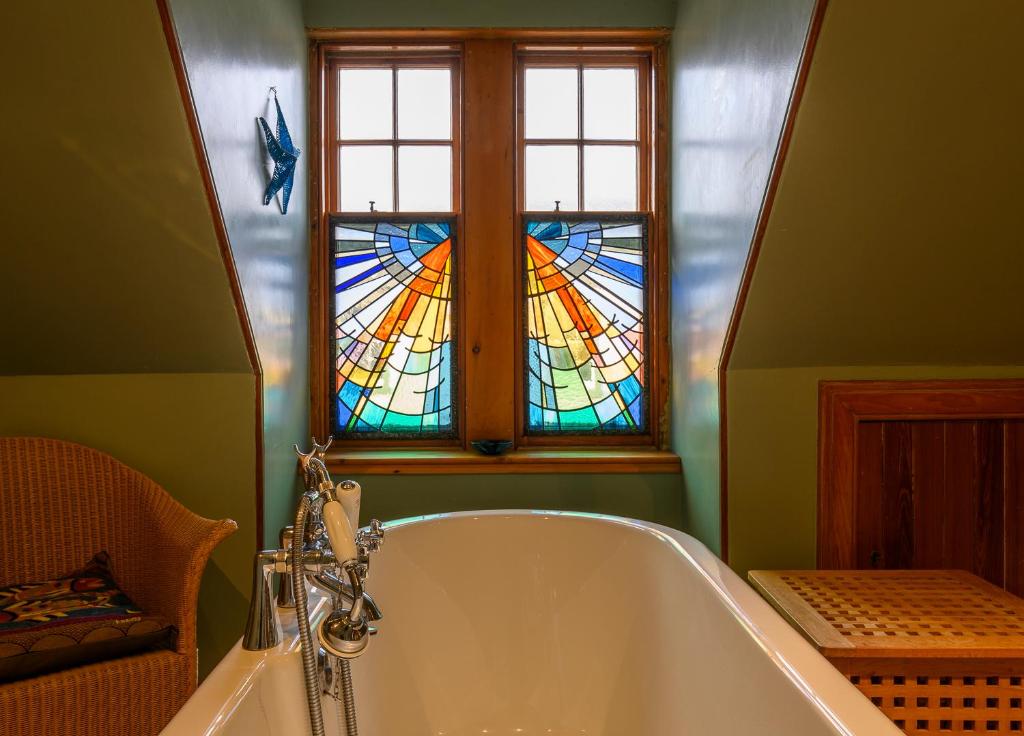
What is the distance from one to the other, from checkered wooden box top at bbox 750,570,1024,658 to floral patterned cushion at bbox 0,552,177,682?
1.45m

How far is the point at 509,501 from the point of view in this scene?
242cm

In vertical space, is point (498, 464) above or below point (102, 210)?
below

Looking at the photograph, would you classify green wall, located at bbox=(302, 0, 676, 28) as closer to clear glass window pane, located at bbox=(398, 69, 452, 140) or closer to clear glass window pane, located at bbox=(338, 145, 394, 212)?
clear glass window pane, located at bbox=(398, 69, 452, 140)

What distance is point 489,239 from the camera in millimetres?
2559

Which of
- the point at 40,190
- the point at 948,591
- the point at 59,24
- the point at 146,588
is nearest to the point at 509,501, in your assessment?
the point at 146,588

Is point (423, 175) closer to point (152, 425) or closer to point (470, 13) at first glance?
point (470, 13)

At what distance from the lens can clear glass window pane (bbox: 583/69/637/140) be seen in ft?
8.71

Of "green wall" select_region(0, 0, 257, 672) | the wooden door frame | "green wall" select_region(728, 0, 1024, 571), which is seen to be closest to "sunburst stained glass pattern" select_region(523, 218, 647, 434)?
"green wall" select_region(728, 0, 1024, 571)

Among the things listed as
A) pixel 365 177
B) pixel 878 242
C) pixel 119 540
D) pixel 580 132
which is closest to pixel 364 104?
pixel 365 177

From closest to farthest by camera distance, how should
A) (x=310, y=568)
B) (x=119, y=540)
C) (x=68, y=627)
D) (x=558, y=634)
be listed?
(x=310, y=568) → (x=68, y=627) → (x=558, y=634) → (x=119, y=540)

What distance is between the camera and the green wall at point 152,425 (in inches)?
80.0

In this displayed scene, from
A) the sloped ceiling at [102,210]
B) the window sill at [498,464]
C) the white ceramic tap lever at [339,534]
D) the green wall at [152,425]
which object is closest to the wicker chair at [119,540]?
the green wall at [152,425]

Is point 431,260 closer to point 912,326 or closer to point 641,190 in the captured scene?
point 641,190

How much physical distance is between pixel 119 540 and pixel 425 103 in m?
1.84
